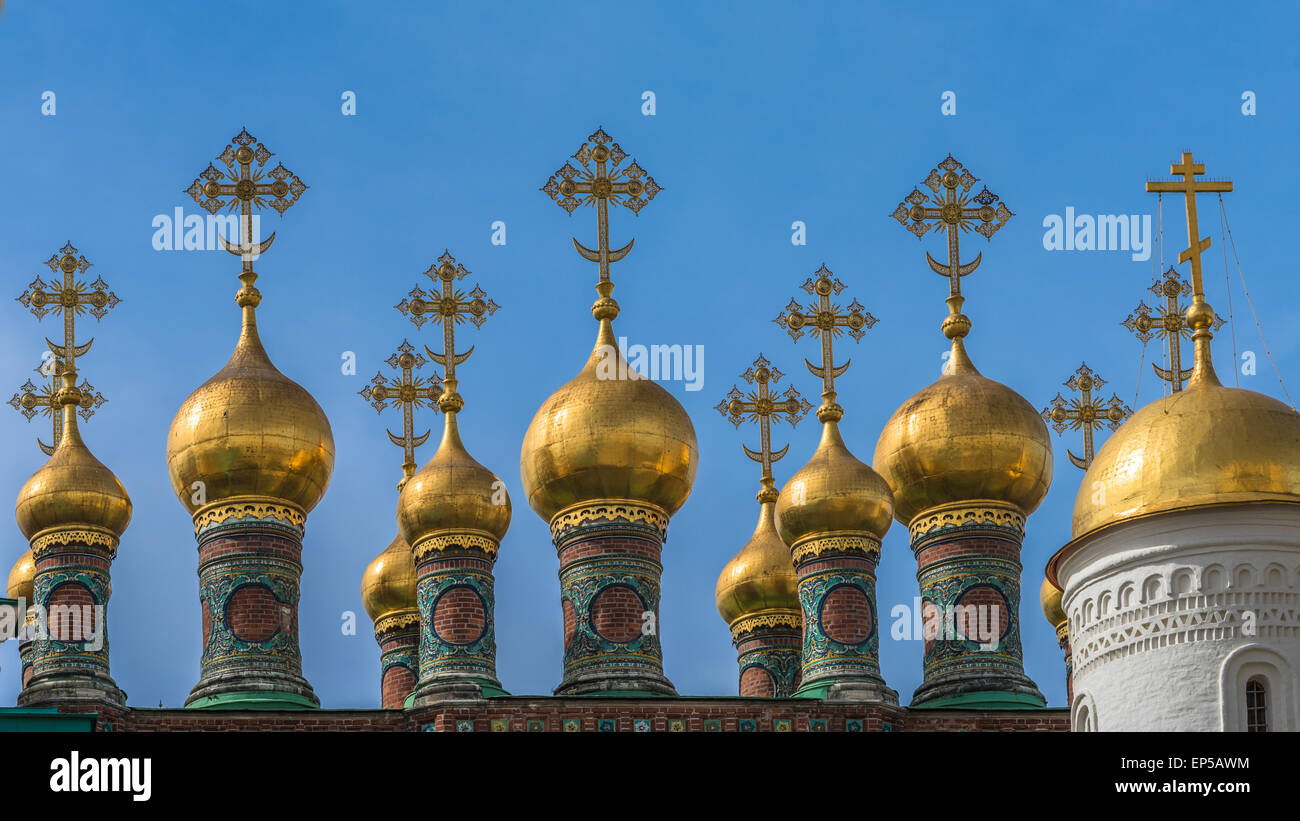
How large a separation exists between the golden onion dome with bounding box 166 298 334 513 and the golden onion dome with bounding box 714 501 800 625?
228 inches

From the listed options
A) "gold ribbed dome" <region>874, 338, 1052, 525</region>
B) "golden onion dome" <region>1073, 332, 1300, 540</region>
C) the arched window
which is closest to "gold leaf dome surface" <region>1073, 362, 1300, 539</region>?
"golden onion dome" <region>1073, 332, 1300, 540</region>

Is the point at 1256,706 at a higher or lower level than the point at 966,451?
lower

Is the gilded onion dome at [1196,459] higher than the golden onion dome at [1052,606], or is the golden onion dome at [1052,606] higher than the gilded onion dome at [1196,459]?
the golden onion dome at [1052,606]

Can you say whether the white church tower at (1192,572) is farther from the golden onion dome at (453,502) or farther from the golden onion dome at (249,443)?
the golden onion dome at (249,443)

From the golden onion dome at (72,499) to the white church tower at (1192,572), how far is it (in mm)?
12812

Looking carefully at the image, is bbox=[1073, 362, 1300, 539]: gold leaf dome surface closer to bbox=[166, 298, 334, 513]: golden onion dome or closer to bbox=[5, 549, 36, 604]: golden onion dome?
bbox=[166, 298, 334, 513]: golden onion dome

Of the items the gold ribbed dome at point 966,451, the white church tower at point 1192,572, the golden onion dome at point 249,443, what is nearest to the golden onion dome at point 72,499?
the golden onion dome at point 249,443

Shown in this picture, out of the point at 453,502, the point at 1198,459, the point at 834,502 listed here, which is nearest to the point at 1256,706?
the point at 1198,459

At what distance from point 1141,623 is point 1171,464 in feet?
4.41

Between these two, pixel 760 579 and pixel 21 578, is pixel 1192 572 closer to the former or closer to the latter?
pixel 760 579

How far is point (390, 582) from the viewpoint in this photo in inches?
1495

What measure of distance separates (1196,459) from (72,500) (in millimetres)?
14246

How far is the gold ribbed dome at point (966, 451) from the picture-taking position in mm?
35156
